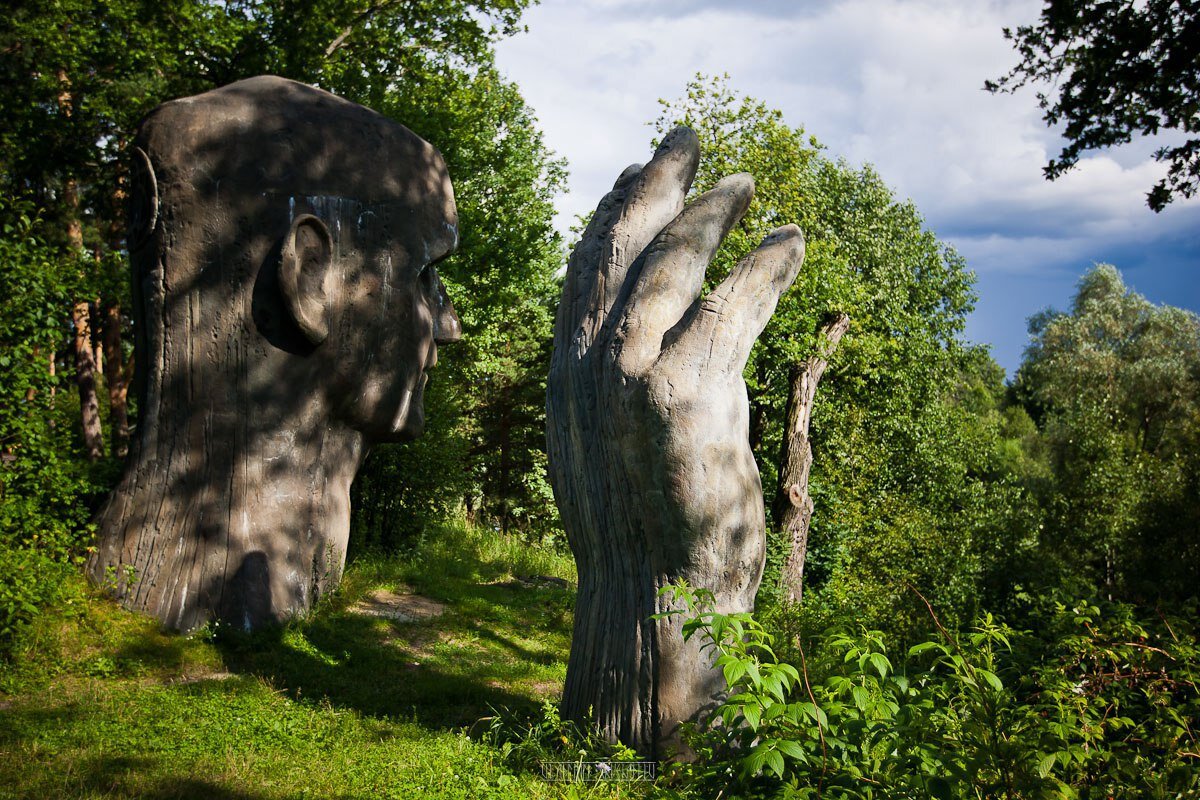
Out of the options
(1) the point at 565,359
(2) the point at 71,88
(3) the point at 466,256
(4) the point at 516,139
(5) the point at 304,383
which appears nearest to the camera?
(1) the point at 565,359

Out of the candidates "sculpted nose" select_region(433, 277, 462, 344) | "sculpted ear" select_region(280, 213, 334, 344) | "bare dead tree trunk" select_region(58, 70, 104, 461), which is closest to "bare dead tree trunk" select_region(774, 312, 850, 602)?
"sculpted nose" select_region(433, 277, 462, 344)

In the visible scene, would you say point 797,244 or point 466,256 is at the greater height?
point 466,256

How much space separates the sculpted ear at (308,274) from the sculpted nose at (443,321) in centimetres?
156

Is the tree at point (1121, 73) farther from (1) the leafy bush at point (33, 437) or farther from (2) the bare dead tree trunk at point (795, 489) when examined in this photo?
(1) the leafy bush at point (33, 437)

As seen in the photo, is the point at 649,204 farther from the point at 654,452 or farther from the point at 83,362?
the point at 83,362

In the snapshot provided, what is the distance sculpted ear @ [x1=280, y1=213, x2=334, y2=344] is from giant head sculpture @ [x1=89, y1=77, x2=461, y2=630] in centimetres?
2

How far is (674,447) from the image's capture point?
5.85 m

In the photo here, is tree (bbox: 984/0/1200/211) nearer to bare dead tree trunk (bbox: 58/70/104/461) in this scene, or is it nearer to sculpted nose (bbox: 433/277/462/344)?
sculpted nose (bbox: 433/277/462/344)

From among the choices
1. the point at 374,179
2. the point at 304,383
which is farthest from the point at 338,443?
the point at 374,179

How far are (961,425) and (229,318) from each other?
82.0 ft

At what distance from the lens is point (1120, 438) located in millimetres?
20703

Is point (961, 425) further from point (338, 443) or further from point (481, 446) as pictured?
point (338, 443)

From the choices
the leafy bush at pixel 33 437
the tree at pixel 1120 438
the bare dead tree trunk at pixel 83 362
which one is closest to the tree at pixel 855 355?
the tree at pixel 1120 438

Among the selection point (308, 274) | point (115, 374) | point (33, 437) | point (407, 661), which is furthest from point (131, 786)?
point (115, 374)
